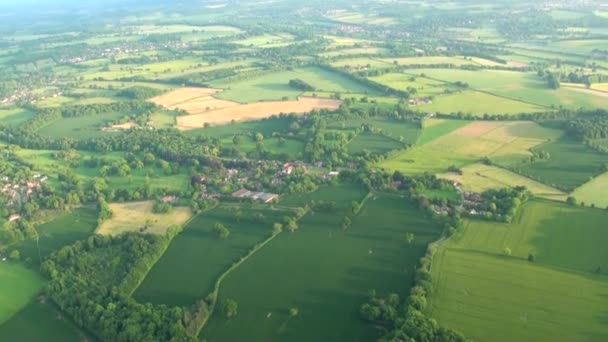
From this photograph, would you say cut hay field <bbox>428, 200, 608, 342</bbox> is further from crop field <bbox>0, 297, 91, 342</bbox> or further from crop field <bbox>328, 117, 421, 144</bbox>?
crop field <bbox>0, 297, 91, 342</bbox>

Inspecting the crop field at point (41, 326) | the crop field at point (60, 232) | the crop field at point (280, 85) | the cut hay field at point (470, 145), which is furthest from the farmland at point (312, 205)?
the crop field at point (280, 85)

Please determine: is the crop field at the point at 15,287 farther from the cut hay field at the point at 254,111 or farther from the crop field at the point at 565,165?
the crop field at the point at 565,165

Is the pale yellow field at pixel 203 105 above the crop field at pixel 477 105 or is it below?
below

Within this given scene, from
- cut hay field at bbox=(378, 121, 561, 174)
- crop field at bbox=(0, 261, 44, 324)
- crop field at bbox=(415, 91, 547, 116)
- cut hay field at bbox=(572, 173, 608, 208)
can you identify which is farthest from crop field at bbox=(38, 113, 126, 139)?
cut hay field at bbox=(572, 173, 608, 208)

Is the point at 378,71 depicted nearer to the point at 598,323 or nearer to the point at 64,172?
the point at 64,172

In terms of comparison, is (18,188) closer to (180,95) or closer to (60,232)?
(60,232)

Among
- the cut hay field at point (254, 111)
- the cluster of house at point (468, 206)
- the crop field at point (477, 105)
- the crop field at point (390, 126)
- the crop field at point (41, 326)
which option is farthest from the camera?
the cut hay field at point (254, 111)
